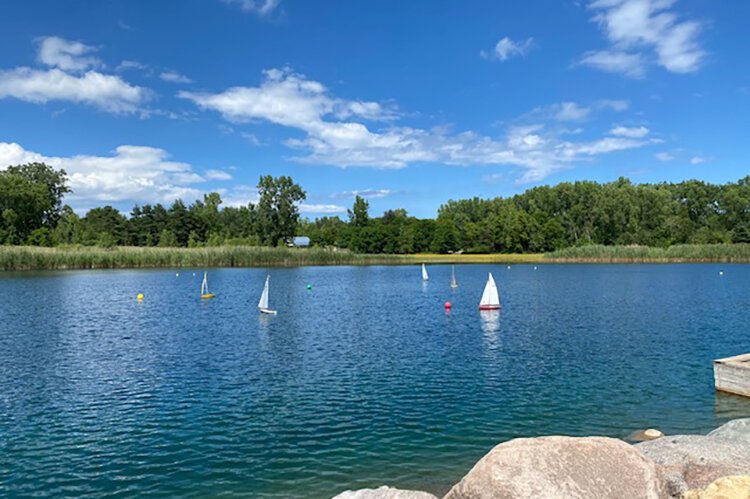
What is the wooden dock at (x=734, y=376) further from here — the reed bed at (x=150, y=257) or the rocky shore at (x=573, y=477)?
the reed bed at (x=150, y=257)

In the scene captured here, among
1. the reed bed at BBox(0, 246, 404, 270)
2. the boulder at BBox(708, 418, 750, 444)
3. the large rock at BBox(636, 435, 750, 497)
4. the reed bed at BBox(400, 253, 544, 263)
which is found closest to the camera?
the large rock at BBox(636, 435, 750, 497)

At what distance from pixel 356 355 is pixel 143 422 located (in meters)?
11.4

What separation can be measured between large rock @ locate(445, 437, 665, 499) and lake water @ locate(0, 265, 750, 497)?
3794 millimetres

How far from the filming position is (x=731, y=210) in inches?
6393

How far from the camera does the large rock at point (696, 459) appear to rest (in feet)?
32.7

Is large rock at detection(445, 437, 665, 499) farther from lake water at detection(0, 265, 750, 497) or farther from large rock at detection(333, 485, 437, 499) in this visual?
lake water at detection(0, 265, 750, 497)

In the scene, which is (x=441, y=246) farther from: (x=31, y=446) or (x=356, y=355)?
(x=31, y=446)

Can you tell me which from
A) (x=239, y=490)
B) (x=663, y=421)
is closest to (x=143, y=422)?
(x=239, y=490)

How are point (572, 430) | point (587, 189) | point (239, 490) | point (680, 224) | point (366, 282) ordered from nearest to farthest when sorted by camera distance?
point (239, 490) → point (572, 430) → point (366, 282) → point (680, 224) → point (587, 189)

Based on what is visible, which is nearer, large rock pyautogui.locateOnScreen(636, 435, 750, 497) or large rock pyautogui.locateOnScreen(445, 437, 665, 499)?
large rock pyautogui.locateOnScreen(445, 437, 665, 499)

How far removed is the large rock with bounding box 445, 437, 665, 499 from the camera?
313 inches

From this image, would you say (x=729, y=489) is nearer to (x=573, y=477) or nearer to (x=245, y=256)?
(x=573, y=477)

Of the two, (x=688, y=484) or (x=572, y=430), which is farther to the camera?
(x=572, y=430)

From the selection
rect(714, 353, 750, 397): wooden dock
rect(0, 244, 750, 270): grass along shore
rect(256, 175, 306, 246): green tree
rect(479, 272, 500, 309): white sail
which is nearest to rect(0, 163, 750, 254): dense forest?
rect(256, 175, 306, 246): green tree
